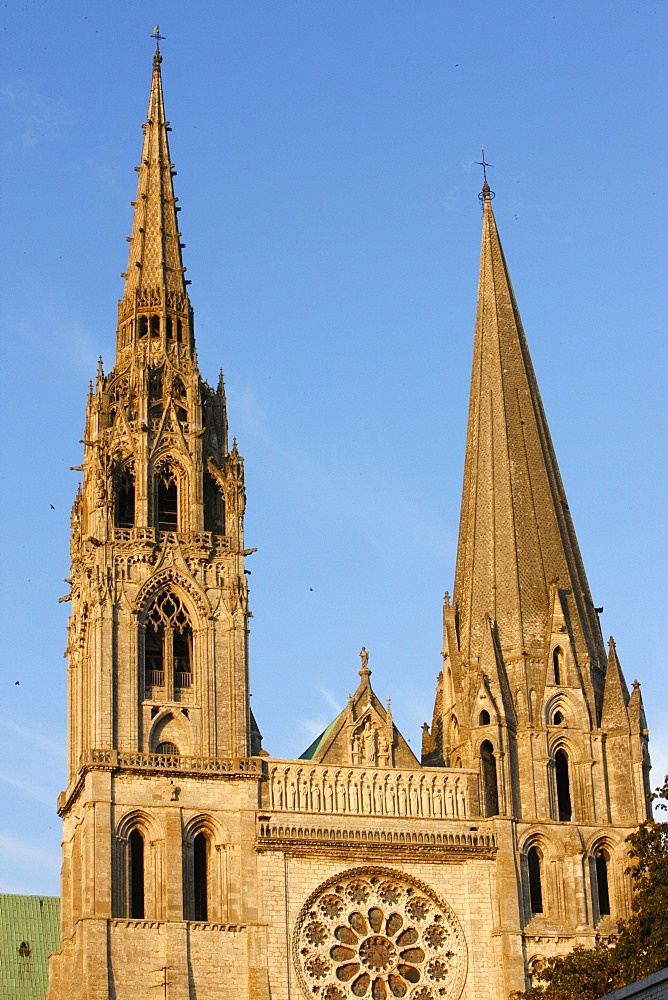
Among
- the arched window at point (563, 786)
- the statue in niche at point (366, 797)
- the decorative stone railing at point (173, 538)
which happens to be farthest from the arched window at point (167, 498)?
the arched window at point (563, 786)

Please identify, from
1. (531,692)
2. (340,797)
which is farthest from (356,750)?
(531,692)

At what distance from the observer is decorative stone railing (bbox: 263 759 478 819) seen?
144ft

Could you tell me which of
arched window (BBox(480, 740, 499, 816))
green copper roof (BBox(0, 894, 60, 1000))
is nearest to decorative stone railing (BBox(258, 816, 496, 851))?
arched window (BBox(480, 740, 499, 816))

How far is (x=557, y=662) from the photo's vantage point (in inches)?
1858

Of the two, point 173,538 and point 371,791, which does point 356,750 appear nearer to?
point 371,791

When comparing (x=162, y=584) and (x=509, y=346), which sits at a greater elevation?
(x=509, y=346)

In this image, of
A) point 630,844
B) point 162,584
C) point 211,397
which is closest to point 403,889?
point 630,844

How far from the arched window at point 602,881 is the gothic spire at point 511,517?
15.6ft

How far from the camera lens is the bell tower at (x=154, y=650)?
4188 centimetres

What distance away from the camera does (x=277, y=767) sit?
43.9 m

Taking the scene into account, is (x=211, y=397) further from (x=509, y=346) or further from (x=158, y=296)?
(x=509, y=346)

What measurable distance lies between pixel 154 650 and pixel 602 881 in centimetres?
1112

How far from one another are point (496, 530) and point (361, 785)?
26.2ft

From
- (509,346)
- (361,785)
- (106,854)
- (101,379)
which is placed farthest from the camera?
(509,346)
